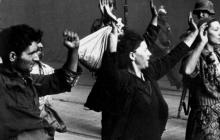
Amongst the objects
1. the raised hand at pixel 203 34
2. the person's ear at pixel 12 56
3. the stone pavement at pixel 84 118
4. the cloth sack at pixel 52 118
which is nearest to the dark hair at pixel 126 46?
the raised hand at pixel 203 34

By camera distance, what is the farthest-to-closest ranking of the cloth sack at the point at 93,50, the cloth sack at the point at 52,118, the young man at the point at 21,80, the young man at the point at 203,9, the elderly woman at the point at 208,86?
the young man at the point at 203,9
the cloth sack at the point at 52,118
the elderly woman at the point at 208,86
the cloth sack at the point at 93,50
the young man at the point at 21,80

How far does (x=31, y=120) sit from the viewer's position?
319 cm

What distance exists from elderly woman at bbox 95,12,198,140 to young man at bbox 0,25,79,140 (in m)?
0.64

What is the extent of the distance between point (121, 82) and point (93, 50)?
0.54 meters

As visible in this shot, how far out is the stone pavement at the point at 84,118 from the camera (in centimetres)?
750

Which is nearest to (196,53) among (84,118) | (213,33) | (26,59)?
(213,33)

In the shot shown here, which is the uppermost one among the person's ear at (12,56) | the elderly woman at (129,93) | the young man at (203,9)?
the young man at (203,9)

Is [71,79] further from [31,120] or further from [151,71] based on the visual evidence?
[151,71]

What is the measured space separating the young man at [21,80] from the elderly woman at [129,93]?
25.2 inches

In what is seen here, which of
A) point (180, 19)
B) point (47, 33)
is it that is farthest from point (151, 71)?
point (47, 33)

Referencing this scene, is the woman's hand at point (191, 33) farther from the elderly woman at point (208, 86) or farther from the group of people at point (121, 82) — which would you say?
the elderly woman at point (208, 86)

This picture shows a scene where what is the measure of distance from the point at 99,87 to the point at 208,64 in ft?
3.78

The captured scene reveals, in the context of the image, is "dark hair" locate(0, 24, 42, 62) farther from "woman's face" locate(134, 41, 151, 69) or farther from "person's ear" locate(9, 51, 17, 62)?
"woman's face" locate(134, 41, 151, 69)

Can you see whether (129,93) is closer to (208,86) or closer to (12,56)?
(208,86)
